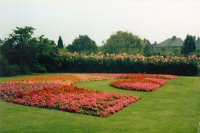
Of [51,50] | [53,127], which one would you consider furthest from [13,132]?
[51,50]

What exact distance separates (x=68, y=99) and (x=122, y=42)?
73978mm

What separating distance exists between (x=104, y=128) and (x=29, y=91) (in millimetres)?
6205

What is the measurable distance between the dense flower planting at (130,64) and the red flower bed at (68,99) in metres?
15.2

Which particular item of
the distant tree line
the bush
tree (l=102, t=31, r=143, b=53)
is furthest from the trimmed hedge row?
tree (l=102, t=31, r=143, b=53)

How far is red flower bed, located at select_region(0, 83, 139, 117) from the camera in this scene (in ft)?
36.0

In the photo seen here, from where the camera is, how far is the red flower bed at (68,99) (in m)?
11.0

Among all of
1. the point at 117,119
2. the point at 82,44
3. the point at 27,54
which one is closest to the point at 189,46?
the point at 82,44

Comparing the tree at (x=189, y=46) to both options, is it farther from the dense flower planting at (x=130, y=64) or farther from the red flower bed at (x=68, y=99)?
the red flower bed at (x=68, y=99)

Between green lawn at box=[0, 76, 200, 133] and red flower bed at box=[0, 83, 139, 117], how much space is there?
422 millimetres

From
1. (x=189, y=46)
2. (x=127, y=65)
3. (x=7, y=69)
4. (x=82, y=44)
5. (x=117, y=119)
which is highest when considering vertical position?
(x=82, y=44)

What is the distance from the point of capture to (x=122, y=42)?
85.6m

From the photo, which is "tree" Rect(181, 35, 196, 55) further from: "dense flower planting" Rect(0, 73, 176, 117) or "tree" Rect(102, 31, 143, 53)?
"dense flower planting" Rect(0, 73, 176, 117)

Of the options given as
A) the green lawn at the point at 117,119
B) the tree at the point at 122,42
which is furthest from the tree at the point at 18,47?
the tree at the point at 122,42

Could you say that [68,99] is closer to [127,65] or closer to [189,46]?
[127,65]
